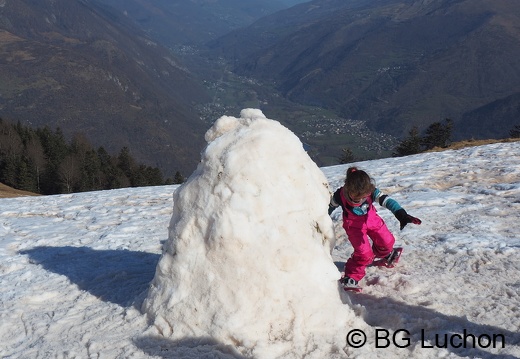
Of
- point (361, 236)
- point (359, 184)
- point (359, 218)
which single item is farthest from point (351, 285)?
point (359, 184)

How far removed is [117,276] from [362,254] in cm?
338

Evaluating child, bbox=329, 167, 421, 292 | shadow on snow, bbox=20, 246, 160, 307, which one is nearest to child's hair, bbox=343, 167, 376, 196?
child, bbox=329, 167, 421, 292

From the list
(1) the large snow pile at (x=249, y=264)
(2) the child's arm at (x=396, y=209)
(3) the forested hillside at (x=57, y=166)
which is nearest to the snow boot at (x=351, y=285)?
(1) the large snow pile at (x=249, y=264)

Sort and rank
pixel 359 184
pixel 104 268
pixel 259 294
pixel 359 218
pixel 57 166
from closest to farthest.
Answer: pixel 259 294
pixel 359 184
pixel 359 218
pixel 104 268
pixel 57 166

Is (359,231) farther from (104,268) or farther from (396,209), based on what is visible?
(104,268)

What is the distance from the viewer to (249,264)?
464cm

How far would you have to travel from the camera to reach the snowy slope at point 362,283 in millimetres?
4512

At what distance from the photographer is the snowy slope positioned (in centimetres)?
451

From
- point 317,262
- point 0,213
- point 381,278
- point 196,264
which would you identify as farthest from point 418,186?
point 0,213

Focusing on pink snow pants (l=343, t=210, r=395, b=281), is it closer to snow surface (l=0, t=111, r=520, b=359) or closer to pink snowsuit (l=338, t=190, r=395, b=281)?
pink snowsuit (l=338, t=190, r=395, b=281)

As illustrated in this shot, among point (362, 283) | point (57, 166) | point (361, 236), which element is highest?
point (361, 236)

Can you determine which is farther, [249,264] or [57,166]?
[57,166]

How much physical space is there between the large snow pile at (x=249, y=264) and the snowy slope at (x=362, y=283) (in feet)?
0.61

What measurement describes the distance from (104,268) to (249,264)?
128 inches
